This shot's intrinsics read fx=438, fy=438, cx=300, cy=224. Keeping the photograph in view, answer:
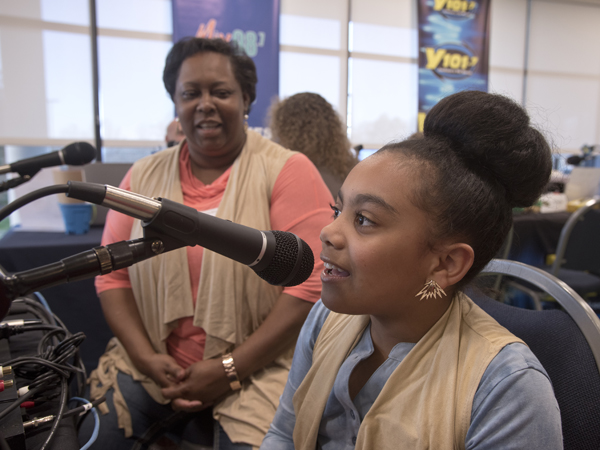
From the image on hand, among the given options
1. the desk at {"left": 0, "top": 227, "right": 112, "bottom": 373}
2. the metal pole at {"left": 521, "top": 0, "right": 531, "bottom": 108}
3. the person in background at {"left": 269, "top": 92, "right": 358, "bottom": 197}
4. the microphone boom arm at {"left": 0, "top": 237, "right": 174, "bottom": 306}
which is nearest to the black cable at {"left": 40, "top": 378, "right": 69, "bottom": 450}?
the microphone boom arm at {"left": 0, "top": 237, "right": 174, "bottom": 306}

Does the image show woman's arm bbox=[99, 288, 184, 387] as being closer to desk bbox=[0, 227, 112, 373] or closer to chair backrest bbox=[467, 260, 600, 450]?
desk bbox=[0, 227, 112, 373]

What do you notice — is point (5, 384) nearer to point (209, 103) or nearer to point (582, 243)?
point (209, 103)

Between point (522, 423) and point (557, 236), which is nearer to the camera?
point (522, 423)

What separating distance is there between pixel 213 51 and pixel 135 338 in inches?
37.1

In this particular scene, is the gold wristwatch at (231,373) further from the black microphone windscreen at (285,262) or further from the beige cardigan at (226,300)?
the black microphone windscreen at (285,262)

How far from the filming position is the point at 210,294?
1270mm

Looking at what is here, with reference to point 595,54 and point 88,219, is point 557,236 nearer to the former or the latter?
point 88,219

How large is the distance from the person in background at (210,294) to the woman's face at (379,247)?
510mm

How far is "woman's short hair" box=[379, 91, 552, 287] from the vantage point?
2.44 ft

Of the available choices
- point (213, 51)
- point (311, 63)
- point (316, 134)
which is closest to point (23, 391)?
point (213, 51)

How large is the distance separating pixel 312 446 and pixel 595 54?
7.37 meters

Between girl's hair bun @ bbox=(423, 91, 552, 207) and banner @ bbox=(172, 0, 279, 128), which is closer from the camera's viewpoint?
girl's hair bun @ bbox=(423, 91, 552, 207)

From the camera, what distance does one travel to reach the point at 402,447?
70 centimetres

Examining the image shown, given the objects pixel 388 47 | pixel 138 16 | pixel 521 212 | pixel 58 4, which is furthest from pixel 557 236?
pixel 58 4
